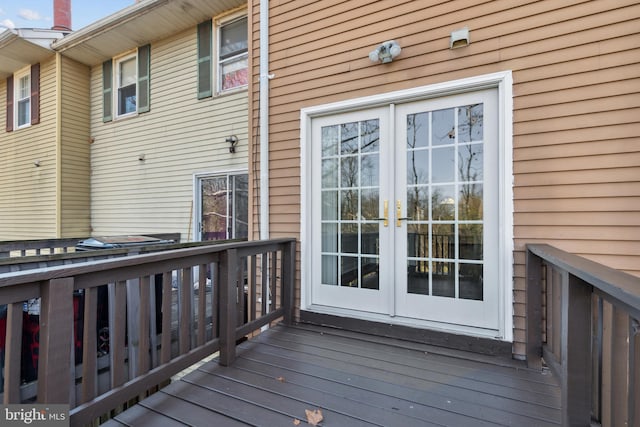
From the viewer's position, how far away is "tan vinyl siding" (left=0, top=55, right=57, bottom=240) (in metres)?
6.67

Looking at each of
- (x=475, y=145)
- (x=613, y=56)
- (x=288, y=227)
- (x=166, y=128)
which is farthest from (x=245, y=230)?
(x=613, y=56)

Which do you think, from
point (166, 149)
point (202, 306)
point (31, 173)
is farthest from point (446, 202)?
point (31, 173)

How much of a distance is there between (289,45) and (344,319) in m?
2.74

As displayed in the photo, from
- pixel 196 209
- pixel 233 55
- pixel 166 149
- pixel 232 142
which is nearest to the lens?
pixel 232 142

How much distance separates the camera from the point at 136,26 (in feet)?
18.4

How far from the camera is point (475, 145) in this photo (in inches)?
101

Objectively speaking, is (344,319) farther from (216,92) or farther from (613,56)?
(216,92)

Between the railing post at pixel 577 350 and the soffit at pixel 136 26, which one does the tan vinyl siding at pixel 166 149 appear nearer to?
the soffit at pixel 136 26

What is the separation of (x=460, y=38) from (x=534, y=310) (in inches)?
81.8

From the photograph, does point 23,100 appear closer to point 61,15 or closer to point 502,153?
point 61,15

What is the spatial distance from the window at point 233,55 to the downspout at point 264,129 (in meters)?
1.84

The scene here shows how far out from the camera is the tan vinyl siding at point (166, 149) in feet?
17.4

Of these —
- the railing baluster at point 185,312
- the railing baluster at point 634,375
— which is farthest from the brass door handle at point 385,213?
the railing baluster at point 634,375

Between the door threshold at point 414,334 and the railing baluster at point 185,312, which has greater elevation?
the railing baluster at point 185,312
